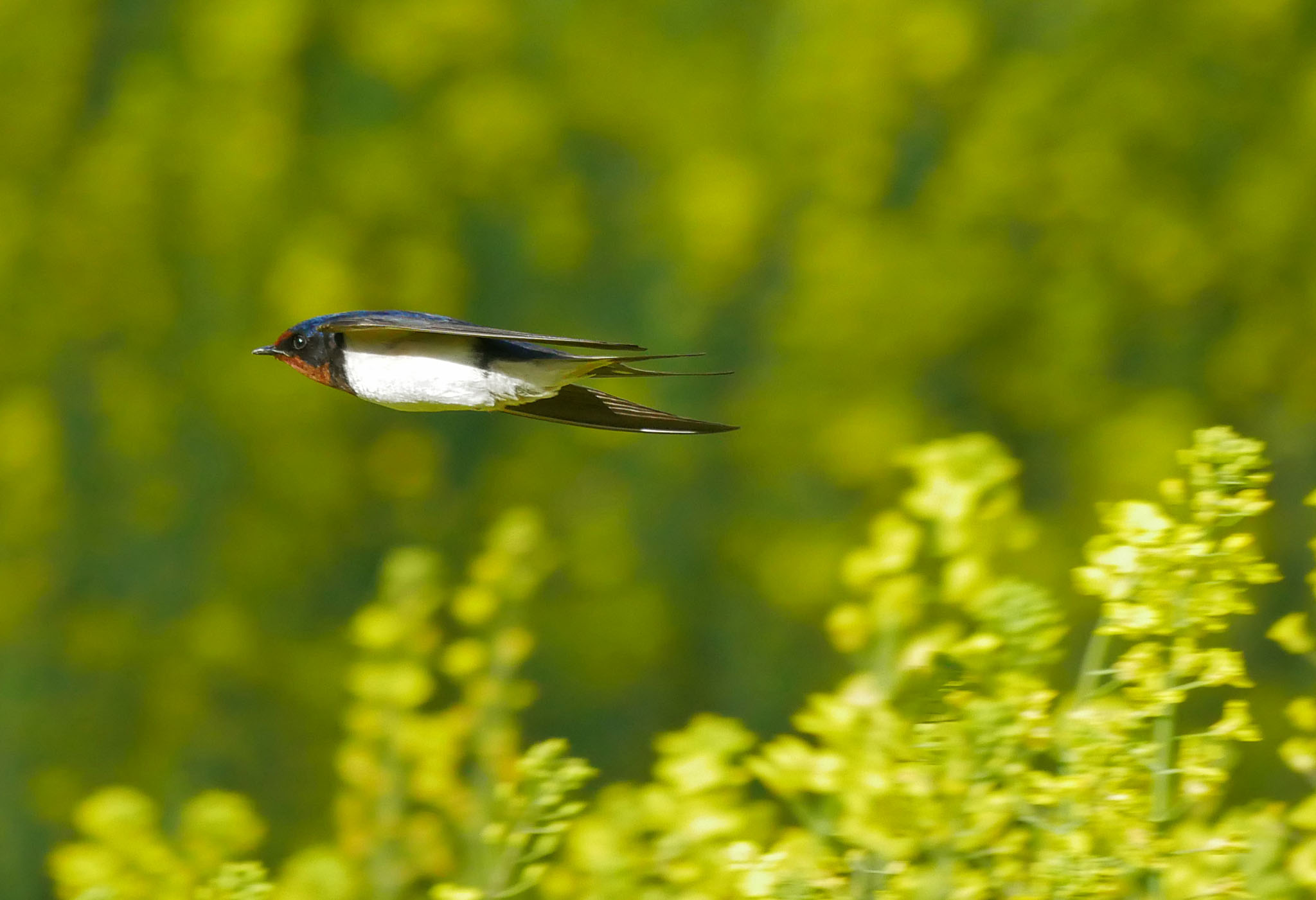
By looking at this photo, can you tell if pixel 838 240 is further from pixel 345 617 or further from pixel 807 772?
pixel 807 772

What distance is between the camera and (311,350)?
0.39m

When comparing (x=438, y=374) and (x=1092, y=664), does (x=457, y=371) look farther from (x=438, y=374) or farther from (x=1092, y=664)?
(x=1092, y=664)

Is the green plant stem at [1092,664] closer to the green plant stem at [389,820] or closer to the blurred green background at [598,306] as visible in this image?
the green plant stem at [389,820]

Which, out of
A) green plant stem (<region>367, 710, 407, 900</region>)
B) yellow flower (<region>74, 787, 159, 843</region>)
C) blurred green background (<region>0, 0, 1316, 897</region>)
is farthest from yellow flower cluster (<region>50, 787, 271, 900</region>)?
blurred green background (<region>0, 0, 1316, 897</region>)

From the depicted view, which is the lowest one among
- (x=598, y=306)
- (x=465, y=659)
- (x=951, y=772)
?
(x=951, y=772)

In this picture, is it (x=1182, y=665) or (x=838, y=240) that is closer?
(x=1182, y=665)

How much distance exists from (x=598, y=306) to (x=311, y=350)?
109cm

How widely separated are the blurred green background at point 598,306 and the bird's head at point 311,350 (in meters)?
0.96

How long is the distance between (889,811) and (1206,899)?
5.0 inches

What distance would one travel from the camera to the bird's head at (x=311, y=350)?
0.39m

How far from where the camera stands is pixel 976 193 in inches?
55.2

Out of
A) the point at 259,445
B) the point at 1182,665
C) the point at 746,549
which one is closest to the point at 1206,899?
the point at 1182,665

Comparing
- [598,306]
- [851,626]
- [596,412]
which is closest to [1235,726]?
[851,626]

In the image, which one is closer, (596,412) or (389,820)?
(596,412)
